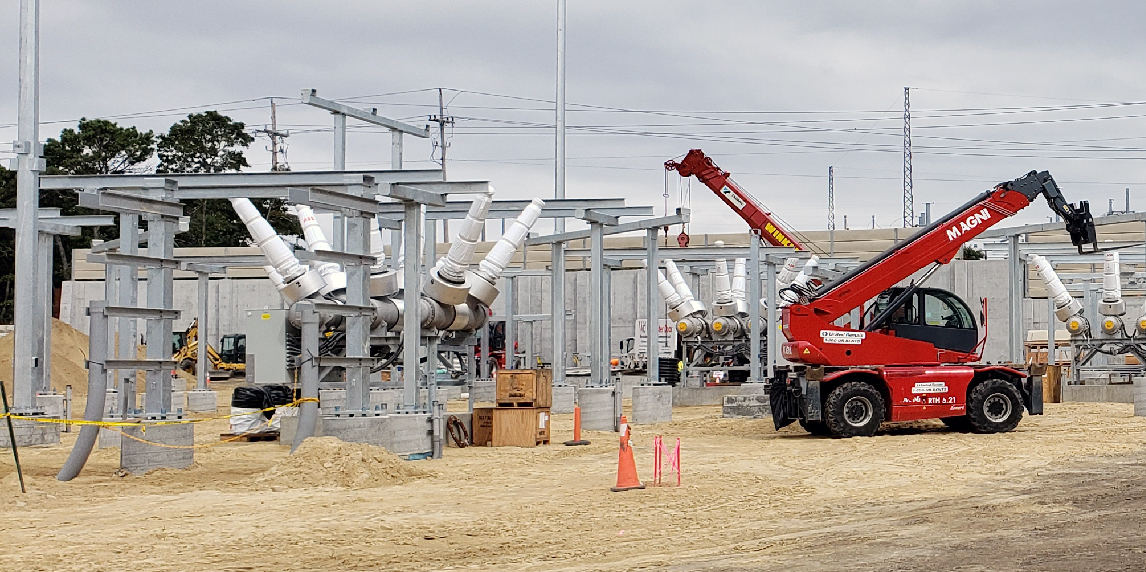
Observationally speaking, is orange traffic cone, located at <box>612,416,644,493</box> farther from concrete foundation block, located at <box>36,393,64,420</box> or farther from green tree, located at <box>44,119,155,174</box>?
Answer: green tree, located at <box>44,119,155,174</box>

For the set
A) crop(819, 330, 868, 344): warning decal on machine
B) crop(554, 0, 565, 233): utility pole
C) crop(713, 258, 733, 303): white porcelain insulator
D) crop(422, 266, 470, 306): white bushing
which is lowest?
crop(819, 330, 868, 344): warning decal on machine

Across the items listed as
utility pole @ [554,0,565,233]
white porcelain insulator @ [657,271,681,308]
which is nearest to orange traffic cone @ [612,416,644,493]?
utility pole @ [554,0,565,233]

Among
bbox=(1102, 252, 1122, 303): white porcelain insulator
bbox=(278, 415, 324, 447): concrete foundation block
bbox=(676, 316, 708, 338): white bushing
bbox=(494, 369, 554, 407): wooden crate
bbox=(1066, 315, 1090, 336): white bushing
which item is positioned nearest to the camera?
bbox=(494, 369, 554, 407): wooden crate

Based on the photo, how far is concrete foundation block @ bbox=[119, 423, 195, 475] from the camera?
16875mm

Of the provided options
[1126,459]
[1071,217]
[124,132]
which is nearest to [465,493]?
[1126,459]

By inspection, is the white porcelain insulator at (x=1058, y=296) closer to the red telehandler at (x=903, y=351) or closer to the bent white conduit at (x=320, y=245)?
the red telehandler at (x=903, y=351)

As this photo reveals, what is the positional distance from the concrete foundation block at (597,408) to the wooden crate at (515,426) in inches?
106

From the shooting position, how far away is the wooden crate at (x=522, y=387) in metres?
20.9

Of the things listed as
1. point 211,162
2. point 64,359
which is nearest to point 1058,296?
point 64,359

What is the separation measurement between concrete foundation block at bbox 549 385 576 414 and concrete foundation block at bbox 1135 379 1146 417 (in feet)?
35.2

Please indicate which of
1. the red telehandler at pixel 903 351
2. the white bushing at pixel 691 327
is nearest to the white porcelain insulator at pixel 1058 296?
the white bushing at pixel 691 327

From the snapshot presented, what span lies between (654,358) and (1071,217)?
319 inches

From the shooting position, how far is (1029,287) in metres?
51.2

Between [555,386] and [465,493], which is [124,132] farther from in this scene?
[465,493]
